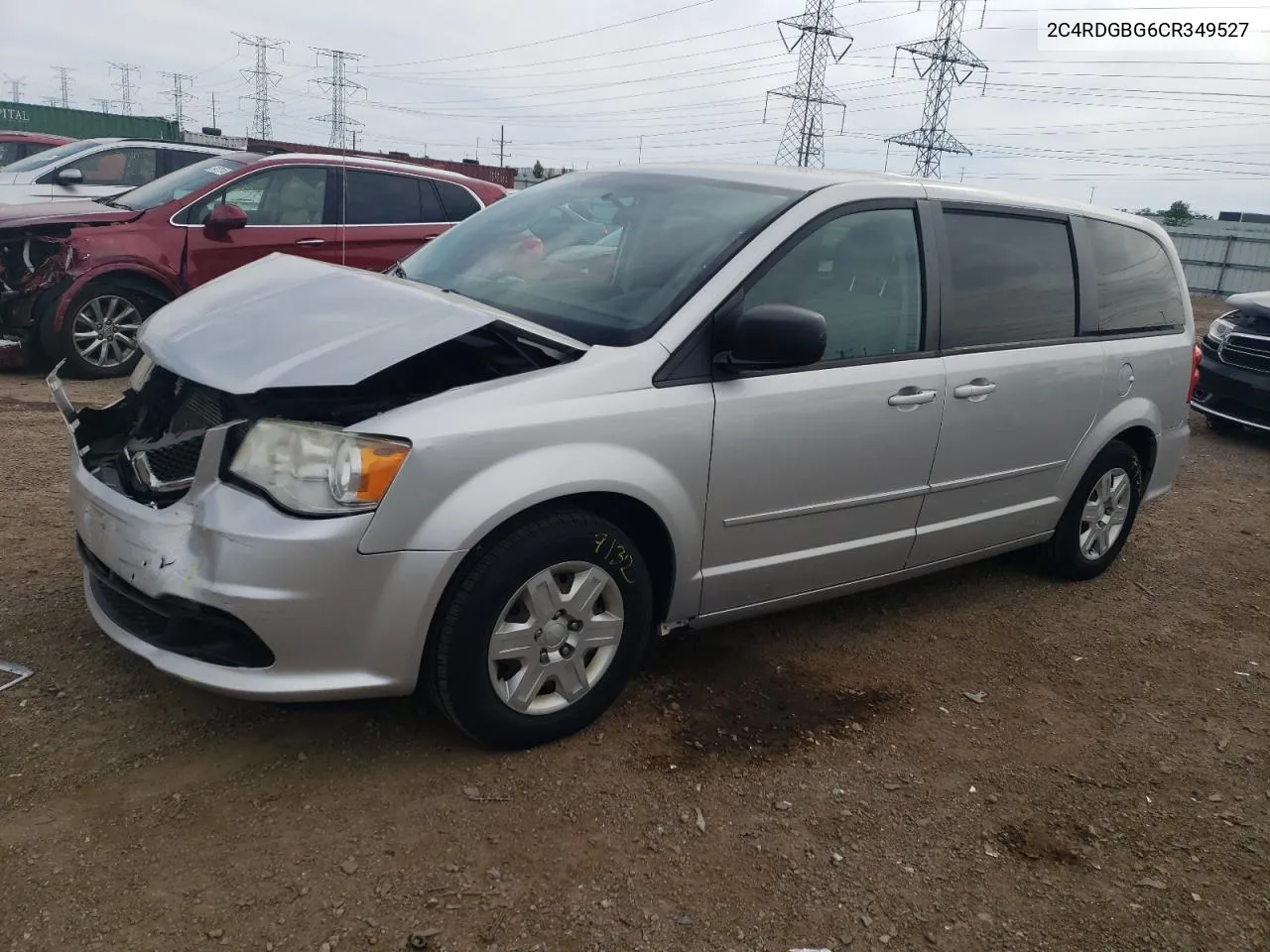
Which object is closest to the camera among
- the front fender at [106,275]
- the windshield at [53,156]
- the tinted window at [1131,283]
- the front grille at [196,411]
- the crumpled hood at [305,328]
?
the crumpled hood at [305,328]

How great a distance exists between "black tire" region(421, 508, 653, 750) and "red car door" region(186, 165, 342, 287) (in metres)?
5.61

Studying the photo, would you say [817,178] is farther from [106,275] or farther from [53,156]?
[53,156]

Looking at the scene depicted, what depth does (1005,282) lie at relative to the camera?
13.1ft

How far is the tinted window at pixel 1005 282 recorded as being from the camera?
12.4ft

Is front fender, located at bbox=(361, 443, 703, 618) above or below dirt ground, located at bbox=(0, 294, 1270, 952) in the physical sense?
above

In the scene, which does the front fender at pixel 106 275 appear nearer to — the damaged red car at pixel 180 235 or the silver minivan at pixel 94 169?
the damaged red car at pixel 180 235

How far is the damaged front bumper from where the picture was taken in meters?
2.47

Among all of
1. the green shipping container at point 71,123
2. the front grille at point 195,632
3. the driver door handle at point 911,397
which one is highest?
the green shipping container at point 71,123

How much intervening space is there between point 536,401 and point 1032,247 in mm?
2504

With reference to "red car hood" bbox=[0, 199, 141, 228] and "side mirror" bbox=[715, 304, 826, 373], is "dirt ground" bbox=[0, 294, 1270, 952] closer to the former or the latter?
"side mirror" bbox=[715, 304, 826, 373]

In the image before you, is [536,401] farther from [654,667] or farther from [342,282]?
[654,667]

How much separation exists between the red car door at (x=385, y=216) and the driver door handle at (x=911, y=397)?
17.8 feet

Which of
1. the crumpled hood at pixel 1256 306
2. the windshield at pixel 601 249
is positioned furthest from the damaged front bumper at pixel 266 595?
the crumpled hood at pixel 1256 306

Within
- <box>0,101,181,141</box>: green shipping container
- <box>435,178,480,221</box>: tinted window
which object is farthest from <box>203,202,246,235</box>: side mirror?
<box>0,101,181,141</box>: green shipping container
